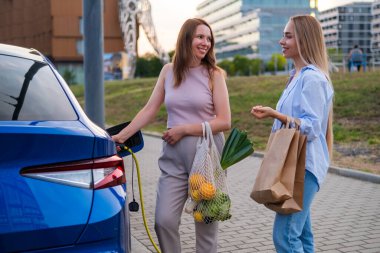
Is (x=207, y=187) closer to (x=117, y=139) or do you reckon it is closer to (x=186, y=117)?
(x=186, y=117)

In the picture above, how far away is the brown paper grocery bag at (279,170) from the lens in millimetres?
3074

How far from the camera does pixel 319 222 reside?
6.34 metres

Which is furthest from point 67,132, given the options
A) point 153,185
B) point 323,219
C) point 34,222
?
point 153,185

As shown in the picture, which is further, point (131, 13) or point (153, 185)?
point (131, 13)

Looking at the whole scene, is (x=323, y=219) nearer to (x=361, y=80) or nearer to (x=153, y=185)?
(x=153, y=185)

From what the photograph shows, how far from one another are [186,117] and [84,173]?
132 cm

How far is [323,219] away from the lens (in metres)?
6.48

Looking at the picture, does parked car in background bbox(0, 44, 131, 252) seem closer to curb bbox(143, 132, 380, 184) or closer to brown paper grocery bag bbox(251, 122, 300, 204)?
brown paper grocery bag bbox(251, 122, 300, 204)

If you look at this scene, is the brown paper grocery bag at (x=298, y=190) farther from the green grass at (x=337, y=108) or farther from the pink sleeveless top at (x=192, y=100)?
the green grass at (x=337, y=108)

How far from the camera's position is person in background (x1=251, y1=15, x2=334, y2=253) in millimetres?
3248

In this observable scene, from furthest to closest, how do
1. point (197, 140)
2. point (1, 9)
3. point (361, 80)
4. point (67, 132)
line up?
point (1, 9) → point (361, 80) → point (197, 140) → point (67, 132)

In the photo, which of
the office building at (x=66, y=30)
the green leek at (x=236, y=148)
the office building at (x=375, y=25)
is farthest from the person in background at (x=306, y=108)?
the office building at (x=375, y=25)

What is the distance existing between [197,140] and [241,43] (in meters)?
144

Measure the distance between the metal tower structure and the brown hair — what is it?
73.2 meters
